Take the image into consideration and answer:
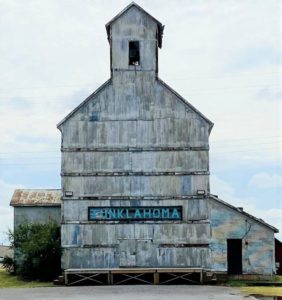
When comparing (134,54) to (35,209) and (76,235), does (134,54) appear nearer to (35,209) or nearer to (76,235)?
(76,235)

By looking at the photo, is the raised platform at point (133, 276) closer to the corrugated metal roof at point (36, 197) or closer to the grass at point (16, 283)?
the grass at point (16, 283)

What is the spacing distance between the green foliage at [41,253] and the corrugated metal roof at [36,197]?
3693mm

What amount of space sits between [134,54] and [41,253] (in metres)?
12.0

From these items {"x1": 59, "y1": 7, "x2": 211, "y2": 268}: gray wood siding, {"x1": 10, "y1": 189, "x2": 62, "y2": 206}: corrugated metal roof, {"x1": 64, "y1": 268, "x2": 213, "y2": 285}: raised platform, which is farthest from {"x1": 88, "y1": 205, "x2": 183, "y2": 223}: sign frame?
{"x1": 10, "y1": 189, "x2": 62, "y2": 206}: corrugated metal roof

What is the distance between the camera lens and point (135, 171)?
121ft

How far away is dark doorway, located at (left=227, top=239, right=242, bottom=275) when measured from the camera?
38.6m

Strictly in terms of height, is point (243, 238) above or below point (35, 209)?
below

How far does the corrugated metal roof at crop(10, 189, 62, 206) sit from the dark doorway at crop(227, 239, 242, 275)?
36.3ft

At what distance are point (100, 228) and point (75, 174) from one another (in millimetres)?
3162

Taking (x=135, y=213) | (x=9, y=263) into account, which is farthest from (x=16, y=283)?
(x=135, y=213)

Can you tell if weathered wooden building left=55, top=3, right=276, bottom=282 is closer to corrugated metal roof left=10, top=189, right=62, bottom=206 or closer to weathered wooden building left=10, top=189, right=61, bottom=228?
weathered wooden building left=10, top=189, right=61, bottom=228

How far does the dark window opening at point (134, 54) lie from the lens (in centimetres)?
3819

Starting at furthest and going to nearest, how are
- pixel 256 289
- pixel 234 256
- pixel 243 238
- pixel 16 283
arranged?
1. pixel 234 256
2. pixel 243 238
3. pixel 16 283
4. pixel 256 289

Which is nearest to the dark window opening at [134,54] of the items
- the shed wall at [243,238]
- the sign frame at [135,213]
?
the sign frame at [135,213]
